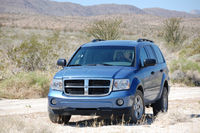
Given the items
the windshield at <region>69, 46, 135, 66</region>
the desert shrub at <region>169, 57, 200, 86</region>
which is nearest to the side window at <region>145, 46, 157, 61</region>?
the windshield at <region>69, 46, 135, 66</region>

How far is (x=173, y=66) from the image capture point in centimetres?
2153

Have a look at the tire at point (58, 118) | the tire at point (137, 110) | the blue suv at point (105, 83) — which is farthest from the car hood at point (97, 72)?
the tire at point (58, 118)

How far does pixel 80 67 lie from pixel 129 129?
207 cm

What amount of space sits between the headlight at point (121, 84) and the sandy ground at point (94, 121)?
0.72 m

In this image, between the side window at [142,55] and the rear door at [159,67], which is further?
the rear door at [159,67]

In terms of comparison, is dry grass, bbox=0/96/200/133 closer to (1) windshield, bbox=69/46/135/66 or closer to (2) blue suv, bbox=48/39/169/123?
(2) blue suv, bbox=48/39/169/123

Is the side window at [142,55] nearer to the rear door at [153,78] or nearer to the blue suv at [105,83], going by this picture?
the blue suv at [105,83]

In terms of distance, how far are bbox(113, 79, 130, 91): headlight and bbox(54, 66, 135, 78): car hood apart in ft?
0.36

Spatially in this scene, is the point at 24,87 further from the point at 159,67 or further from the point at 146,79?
the point at 146,79

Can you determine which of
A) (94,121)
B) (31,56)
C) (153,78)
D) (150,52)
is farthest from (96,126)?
(31,56)

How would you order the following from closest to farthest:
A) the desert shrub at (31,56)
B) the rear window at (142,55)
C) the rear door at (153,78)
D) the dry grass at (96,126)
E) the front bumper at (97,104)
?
the dry grass at (96,126), the front bumper at (97,104), the rear window at (142,55), the rear door at (153,78), the desert shrub at (31,56)

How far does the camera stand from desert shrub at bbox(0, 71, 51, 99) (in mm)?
14906

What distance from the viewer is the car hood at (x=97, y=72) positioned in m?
7.94

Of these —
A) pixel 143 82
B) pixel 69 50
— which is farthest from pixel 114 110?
pixel 69 50
